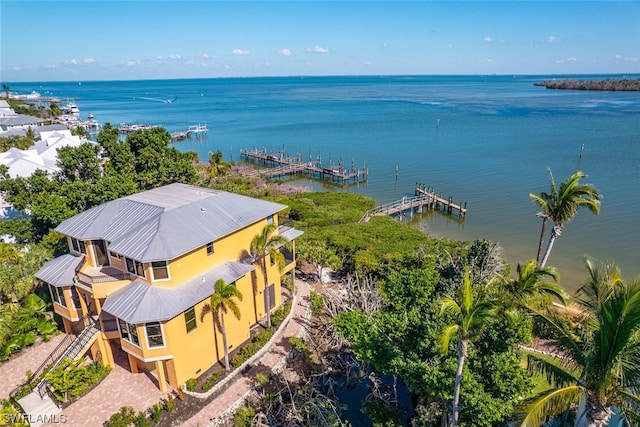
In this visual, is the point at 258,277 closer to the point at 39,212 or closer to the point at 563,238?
the point at 39,212

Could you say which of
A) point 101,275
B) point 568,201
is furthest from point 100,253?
point 568,201

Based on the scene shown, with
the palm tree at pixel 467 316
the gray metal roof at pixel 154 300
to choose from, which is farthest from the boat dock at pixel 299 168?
the palm tree at pixel 467 316

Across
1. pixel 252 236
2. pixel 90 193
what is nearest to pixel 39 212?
pixel 90 193

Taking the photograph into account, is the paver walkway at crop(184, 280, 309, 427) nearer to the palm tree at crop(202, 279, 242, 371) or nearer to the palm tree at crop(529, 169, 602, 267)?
the palm tree at crop(202, 279, 242, 371)

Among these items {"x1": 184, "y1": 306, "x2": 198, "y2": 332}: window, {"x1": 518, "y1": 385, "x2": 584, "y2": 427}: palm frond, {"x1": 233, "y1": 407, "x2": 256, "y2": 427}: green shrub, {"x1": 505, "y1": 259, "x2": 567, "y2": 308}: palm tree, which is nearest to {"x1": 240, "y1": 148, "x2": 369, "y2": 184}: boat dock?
{"x1": 184, "y1": 306, "x2": 198, "y2": 332}: window

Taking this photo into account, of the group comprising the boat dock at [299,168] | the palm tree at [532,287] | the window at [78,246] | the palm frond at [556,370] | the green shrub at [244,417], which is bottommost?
the boat dock at [299,168]

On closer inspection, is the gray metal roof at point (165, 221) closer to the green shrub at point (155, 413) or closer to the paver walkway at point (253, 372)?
the green shrub at point (155, 413)
